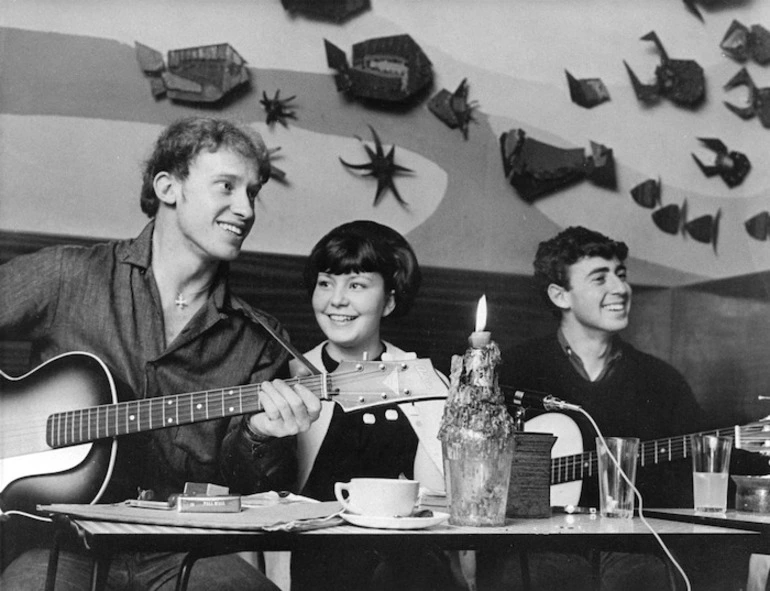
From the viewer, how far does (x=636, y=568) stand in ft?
7.42

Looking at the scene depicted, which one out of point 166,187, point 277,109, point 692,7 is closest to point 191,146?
point 166,187

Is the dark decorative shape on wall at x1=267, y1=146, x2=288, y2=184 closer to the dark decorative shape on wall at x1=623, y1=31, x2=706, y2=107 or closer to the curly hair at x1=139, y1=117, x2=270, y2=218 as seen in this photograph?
the curly hair at x1=139, y1=117, x2=270, y2=218

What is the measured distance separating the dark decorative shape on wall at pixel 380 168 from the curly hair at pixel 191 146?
0.76 feet

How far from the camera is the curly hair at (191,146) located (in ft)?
7.07

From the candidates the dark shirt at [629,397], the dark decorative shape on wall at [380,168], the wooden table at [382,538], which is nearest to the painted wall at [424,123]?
the dark decorative shape on wall at [380,168]

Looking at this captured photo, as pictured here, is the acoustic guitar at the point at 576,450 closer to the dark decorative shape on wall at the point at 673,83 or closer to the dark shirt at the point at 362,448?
the dark shirt at the point at 362,448

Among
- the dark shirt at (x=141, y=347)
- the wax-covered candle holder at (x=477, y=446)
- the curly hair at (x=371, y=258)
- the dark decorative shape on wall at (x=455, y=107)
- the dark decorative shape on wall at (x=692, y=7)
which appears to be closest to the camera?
the wax-covered candle holder at (x=477, y=446)

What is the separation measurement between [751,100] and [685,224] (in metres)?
0.41

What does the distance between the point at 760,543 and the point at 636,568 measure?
2.07 feet

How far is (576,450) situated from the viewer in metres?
2.35

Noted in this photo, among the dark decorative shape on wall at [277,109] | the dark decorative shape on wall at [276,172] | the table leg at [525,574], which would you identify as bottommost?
the table leg at [525,574]

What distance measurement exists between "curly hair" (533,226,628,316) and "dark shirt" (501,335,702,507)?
147mm

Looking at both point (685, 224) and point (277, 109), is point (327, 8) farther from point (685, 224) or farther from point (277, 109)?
point (685, 224)

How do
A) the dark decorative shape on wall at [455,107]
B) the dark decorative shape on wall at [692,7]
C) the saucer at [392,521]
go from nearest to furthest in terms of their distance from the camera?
the saucer at [392,521], the dark decorative shape on wall at [455,107], the dark decorative shape on wall at [692,7]
